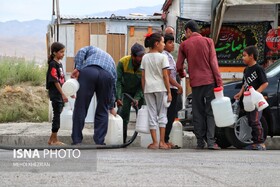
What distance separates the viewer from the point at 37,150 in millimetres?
10164

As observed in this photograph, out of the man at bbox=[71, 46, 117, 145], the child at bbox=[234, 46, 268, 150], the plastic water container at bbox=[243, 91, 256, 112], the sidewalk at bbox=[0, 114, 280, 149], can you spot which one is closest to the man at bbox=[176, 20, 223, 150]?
the plastic water container at bbox=[243, 91, 256, 112]

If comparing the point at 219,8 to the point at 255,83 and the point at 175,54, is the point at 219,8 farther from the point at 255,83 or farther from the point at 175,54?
the point at 255,83

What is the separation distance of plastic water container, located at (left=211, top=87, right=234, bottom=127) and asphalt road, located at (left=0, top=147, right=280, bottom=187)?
1.26 m

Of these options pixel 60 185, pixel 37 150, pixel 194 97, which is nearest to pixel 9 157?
pixel 37 150

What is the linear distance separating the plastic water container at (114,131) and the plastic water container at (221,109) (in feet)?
4.88

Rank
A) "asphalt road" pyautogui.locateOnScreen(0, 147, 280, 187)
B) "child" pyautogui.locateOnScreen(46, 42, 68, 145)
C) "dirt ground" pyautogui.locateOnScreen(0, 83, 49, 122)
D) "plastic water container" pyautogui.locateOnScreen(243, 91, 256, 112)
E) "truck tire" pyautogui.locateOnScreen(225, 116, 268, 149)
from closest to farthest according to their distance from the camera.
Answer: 1. "asphalt road" pyautogui.locateOnScreen(0, 147, 280, 187)
2. "plastic water container" pyautogui.locateOnScreen(243, 91, 256, 112)
3. "child" pyautogui.locateOnScreen(46, 42, 68, 145)
4. "truck tire" pyautogui.locateOnScreen(225, 116, 268, 149)
5. "dirt ground" pyautogui.locateOnScreen(0, 83, 49, 122)

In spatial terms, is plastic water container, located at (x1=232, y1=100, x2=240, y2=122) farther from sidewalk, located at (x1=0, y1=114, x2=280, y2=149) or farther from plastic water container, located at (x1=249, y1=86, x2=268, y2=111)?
sidewalk, located at (x1=0, y1=114, x2=280, y2=149)

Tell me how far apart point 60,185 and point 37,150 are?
3347 millimetres

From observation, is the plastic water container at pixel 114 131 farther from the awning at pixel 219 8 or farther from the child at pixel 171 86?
the awning at pixel 219 8

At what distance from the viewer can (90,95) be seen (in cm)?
1119

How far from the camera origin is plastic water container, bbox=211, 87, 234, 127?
1114cm

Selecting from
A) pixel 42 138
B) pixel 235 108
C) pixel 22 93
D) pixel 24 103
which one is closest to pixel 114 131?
pixel 235 108

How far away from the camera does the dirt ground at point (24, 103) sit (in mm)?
18203

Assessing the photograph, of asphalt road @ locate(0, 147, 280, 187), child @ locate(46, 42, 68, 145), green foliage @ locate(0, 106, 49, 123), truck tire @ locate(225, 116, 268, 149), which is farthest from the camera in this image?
green foliage @ locate(0, 106, 49, 123)
